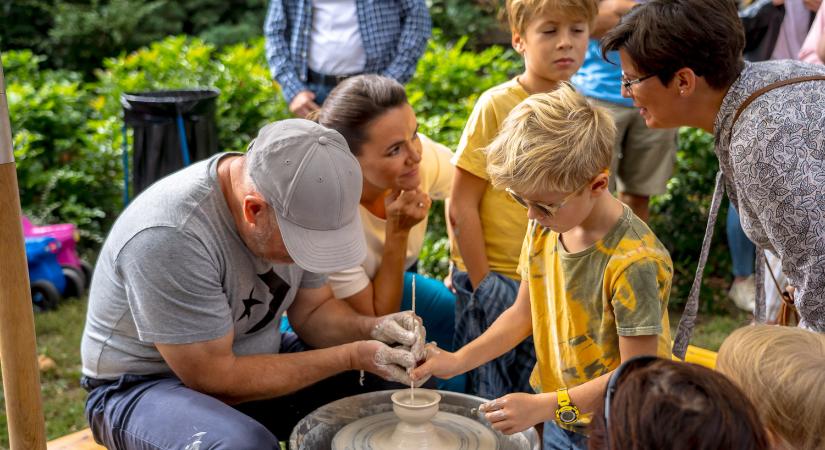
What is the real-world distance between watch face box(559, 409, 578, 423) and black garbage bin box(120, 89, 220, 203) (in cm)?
342

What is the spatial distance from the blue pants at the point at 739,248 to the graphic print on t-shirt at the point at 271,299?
307cm

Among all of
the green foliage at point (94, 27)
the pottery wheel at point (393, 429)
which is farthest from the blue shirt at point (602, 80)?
the green foliage at point (94, 27)

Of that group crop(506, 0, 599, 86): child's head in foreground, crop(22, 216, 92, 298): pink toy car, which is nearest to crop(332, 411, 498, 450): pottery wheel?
crop(506, 0, 599, 86): child's head in foreground

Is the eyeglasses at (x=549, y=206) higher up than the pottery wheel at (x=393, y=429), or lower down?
higher up

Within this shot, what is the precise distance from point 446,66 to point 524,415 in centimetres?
446

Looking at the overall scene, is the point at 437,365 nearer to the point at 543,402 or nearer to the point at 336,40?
the point at 543,402

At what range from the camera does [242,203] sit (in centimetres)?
249

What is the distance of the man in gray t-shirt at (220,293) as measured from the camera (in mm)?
2381

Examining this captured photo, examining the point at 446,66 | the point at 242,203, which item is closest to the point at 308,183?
the point at 242,203

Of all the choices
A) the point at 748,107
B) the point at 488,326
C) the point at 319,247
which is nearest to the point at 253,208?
the point at 319,247

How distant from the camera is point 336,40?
4875mm

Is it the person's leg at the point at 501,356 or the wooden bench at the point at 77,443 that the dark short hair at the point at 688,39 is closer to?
the person's leg at the point at 501,356

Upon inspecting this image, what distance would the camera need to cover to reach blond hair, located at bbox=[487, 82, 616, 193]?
7.47 feet

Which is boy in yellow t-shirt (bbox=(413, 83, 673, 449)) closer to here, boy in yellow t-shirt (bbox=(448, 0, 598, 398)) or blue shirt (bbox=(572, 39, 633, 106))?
boy in yellow t-shirt (bbox=(448, 0, 598, 398))
